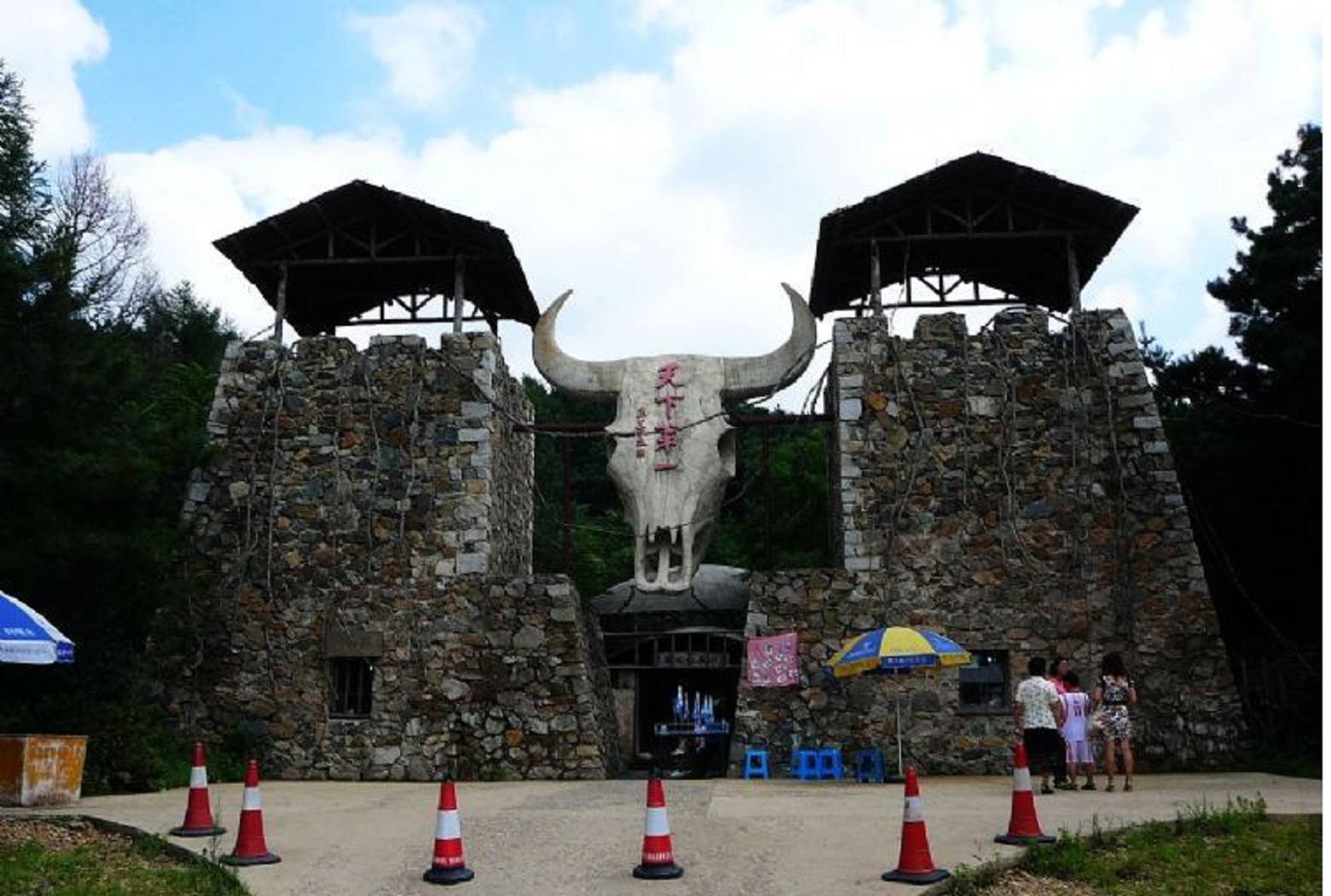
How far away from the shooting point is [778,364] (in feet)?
47.5

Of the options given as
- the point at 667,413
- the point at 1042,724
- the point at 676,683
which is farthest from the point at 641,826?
the point at 676,683

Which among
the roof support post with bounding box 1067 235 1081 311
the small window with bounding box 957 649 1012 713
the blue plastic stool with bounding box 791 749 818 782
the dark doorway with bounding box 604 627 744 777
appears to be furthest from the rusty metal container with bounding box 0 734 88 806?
the roof support post with bounding box 1067 235 1081 311

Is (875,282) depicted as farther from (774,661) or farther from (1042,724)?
(1042,724)

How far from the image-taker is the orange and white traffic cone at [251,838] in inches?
273

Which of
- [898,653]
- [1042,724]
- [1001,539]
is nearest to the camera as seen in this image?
[1042,724]

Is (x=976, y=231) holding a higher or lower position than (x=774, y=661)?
higher

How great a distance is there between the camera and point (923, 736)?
13.0m

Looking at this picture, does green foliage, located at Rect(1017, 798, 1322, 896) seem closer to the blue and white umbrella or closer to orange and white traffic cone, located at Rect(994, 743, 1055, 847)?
orange and white traffic cone, located at Rect(994, 743, 1055, 847)

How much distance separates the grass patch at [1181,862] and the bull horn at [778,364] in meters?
7.77

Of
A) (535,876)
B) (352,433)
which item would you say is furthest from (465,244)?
(535,876)

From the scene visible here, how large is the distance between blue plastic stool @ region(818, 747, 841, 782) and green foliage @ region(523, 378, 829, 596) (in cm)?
334

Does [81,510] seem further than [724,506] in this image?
No

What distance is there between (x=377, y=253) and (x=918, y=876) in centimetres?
1256

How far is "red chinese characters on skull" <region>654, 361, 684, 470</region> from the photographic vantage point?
14.2 metres
